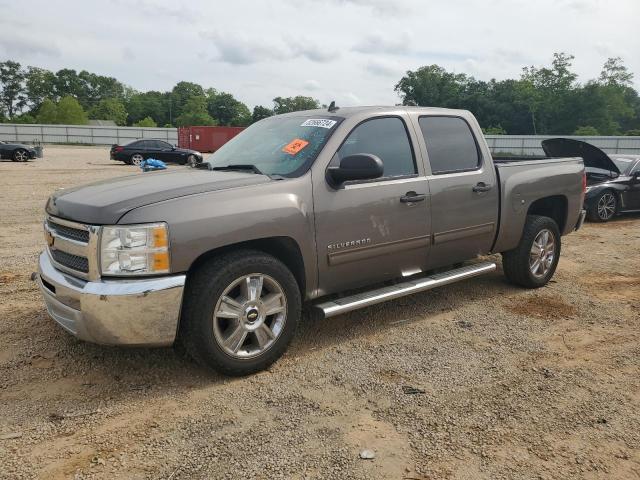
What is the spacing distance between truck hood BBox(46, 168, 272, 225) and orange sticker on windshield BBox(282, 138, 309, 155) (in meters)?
0.37

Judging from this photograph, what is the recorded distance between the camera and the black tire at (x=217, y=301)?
3227 mm

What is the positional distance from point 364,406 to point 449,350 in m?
1.11

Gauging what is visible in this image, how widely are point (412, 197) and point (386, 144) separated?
480mm

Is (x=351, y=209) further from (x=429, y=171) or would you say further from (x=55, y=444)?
(x=55, y=444)

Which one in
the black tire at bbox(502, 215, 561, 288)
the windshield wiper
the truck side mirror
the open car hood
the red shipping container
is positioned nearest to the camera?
the truck side mirror

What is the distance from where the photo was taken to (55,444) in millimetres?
2748

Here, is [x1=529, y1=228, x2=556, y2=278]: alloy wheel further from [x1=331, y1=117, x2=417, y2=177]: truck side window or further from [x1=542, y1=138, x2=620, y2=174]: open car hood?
[x1=542, y1=138, x2=620, y2=174]: open car hood

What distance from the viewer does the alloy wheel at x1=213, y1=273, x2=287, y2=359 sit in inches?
132

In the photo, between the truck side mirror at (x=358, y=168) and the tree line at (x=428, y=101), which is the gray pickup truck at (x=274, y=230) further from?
the tree line at (x=428, y=101)

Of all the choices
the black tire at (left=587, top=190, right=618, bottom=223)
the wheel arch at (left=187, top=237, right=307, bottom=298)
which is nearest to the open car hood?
the black tire at (left=587, top=190, right=618, bottom=223)

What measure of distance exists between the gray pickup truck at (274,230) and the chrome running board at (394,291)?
13 mm

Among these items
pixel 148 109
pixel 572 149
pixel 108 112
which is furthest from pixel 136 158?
pixel 148 109

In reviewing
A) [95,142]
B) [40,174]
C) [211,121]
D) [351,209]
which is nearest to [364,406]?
[351,209]

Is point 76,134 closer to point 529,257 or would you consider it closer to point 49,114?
point 49,114
